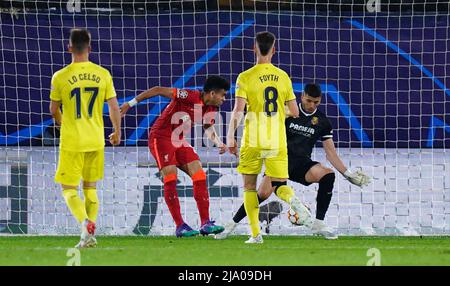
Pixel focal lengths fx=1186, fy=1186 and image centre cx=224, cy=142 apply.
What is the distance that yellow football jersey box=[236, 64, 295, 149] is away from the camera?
11.0 m

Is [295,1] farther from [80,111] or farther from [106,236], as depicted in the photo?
[80,111]

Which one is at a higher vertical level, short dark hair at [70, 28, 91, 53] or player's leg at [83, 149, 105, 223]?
short dark hair at [70, 28, 91, 53]

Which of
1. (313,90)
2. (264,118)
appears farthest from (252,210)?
(313,90)

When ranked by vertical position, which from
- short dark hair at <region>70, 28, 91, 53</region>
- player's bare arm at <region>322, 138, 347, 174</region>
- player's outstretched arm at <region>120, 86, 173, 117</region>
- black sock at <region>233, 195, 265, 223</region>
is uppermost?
short dark hair at <region>70, 28, 91, 53</region>

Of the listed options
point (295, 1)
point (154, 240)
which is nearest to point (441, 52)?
point (295, 1)

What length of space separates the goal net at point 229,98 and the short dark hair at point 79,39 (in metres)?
3.61

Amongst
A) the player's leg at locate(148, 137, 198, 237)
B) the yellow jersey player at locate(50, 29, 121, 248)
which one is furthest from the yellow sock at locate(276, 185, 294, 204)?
the yellow jersey player at locate(50, 29, 121, 248)

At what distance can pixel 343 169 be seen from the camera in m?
12.7

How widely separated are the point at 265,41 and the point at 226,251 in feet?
6.65

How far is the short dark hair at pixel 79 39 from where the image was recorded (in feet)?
32.7

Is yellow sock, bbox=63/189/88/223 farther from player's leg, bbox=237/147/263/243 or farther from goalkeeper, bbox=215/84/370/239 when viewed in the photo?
goalkeeper, bbox=215/84/370/239

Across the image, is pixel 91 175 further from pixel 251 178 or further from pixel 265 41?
pixel 265 41

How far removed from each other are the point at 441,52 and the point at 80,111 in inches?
209

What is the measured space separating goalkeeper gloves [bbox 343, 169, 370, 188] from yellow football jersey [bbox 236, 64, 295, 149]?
1708 millimetres
